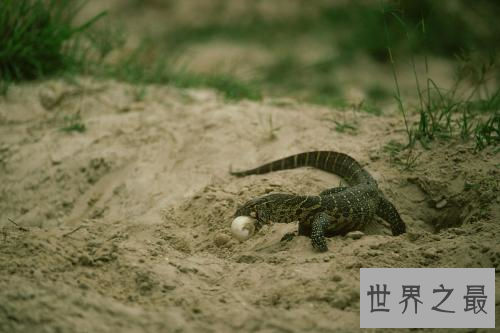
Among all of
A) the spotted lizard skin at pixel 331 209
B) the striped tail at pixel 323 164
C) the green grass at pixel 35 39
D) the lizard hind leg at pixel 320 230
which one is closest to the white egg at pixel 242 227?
the spotted lizard skin at pixel 331 209

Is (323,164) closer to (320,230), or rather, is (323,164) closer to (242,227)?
(320,230)

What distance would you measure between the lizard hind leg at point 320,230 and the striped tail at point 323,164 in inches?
33.4

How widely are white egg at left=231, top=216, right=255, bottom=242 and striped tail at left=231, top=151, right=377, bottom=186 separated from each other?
4.11ft

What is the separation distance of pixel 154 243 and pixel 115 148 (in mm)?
2268

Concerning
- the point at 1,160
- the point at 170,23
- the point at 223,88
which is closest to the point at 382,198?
the point at 223,88

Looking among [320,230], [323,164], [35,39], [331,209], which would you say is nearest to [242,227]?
[320,230]

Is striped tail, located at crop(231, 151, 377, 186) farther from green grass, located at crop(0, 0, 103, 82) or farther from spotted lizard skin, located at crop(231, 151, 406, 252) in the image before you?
green grass, located at crop(0, 0, 103, 82)

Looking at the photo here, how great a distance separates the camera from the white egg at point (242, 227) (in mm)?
4461

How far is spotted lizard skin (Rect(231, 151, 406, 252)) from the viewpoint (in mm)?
4516

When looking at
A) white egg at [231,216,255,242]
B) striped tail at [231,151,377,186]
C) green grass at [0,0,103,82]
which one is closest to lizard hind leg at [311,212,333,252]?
white egg at [231,216,255,242]

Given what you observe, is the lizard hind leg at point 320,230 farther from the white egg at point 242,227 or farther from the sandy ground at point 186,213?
the white egg at point 242,227

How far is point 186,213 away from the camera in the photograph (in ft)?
17.4

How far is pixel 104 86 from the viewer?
7.68m

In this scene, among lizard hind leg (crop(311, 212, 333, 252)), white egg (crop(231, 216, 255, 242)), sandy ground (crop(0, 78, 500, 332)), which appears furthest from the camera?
white egg (crop(231, 216, 255, 242))
